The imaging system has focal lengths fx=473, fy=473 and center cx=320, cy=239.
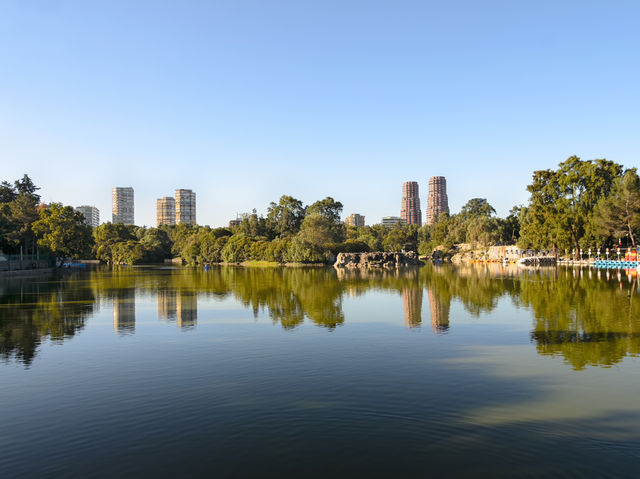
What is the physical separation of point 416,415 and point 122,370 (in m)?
9.94

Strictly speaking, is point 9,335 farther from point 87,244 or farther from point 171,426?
point 87,244

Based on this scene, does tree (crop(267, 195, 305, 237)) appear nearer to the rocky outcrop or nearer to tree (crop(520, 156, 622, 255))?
the rocky outcrop

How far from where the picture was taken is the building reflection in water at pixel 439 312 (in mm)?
22781

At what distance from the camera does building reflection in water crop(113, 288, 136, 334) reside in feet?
78.9

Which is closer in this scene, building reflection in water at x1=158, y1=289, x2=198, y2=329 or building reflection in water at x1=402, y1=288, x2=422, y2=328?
building reflection in water at x1=402, y1=288, x2=422, y2=328

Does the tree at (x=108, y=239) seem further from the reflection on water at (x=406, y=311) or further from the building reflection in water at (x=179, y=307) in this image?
the building reflection in water at (x=179, y=307)

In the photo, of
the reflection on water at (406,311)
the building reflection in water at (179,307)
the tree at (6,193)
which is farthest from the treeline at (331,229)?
the building reflection in water at (179,307)

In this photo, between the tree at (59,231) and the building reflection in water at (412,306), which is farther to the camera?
the tree at (59,231)

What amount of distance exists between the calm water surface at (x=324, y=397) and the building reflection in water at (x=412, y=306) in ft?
1.48

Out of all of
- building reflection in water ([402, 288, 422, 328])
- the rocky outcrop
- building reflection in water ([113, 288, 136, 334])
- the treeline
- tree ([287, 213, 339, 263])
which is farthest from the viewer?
tree ([287, 213, 339, 263])

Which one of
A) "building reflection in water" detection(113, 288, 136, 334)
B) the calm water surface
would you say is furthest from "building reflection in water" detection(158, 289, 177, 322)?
the calm water surface

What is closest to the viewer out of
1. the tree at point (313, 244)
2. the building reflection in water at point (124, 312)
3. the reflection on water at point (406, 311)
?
the reflection on water at point (406, 311)

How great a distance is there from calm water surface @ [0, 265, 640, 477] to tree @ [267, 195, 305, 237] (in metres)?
111

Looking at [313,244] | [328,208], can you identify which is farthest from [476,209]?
[313,244]
